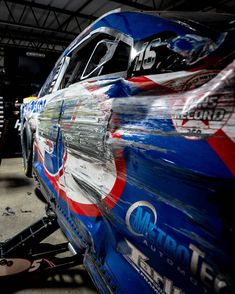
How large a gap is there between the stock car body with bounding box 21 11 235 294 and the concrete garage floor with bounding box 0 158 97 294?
0.51 metres

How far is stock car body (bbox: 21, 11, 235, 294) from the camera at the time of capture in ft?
2.03

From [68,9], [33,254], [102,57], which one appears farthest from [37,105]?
[68,9]

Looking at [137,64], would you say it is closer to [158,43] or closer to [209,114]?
[158,43]

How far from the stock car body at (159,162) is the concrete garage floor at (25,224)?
0.51 m

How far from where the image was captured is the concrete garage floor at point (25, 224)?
5.50 feet

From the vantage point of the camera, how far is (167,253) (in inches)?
28.9

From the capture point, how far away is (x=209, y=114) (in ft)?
2.14

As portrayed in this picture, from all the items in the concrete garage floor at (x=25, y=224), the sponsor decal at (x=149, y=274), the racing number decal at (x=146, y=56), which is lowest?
the concrete garage floor at (x=25, y=224)

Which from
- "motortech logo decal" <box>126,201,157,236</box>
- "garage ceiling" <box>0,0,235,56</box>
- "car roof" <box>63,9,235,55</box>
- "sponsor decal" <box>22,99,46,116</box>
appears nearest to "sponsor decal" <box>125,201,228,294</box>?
"motortech logo decal" <box>126,201,157,236</box>

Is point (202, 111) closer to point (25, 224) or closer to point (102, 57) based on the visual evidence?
point (102, 57)

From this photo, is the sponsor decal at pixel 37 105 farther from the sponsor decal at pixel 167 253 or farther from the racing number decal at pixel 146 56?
the sponsor decal at pixel 167 253

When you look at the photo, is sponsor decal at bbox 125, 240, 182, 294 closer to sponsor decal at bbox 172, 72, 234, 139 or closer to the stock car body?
the stock car body

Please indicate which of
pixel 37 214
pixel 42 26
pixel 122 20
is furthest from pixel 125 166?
pixel 42 26

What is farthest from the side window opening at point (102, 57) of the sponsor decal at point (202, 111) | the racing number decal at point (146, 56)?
the sponsor decal at point (202, 111)
